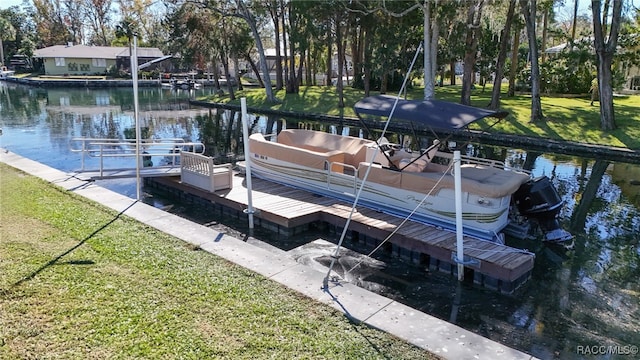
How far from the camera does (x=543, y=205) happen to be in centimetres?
884

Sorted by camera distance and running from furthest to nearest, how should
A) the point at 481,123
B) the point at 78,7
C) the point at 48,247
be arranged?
the point at 78,7 < the point at 481,123 < the point at 48,247

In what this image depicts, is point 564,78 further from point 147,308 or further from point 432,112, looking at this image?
point 147,308

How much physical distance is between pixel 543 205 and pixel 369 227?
3.29 metres

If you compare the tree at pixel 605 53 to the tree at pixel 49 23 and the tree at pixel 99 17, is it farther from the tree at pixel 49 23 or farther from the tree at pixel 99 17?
the tree at pixel 49 23

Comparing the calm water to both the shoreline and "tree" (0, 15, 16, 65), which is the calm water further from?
"tree" (0, 15, 16, 65)

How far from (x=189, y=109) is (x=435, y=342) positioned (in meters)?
31.9

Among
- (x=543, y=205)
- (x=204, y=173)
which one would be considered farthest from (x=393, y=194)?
(x=204, y=173)

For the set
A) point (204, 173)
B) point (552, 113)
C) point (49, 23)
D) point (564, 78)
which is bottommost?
point (204, 173)

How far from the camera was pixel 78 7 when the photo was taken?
271ft

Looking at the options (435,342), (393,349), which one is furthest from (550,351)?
(393,349)

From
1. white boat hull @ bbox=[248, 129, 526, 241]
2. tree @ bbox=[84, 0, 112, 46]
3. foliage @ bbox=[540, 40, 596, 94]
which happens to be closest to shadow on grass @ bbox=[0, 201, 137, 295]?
white boat hull @ bbox=[248, 129, 526, 241]

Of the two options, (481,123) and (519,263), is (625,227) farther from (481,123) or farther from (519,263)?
(481,123)

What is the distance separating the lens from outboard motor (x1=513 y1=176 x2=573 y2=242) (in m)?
8.82

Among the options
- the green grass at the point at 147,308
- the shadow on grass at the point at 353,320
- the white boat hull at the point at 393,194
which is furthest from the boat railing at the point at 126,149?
the shadow on grass at the point at 353,320
